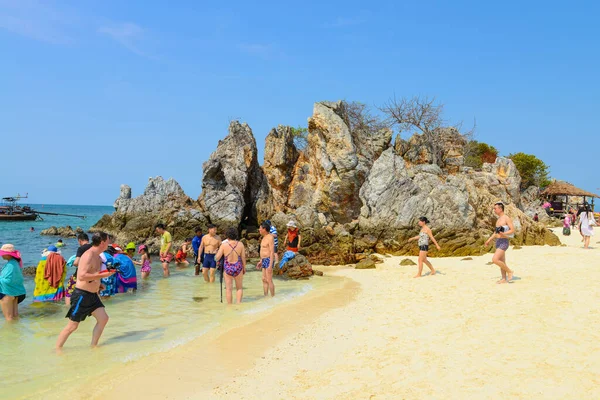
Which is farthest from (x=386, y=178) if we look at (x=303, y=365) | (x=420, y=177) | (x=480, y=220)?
(x=303, y=365)

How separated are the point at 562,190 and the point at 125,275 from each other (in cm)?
4405

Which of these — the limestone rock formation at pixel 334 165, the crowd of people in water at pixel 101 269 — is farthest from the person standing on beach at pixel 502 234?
the limestone rock formation at pixel 334 165

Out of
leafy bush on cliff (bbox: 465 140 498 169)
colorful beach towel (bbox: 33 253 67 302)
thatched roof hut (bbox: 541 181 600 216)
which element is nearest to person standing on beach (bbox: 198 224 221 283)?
colorful beach towel (bbox: 33 253 67 302)

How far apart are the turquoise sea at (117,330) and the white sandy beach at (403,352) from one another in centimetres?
51

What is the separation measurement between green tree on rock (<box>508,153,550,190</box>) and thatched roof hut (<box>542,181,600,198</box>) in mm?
1261

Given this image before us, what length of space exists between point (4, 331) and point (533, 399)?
8088mm

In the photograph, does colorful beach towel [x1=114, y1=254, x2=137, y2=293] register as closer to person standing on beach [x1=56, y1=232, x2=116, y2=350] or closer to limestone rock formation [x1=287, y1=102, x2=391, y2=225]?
person standing on beach [x1=56, y1=232, x2=116, y2=350]

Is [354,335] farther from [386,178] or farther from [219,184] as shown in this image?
[219,184]

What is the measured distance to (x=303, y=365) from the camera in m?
5.27

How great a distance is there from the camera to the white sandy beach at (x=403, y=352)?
440 centimetres

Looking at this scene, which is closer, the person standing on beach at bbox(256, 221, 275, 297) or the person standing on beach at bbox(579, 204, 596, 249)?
the person standing on beach at bbox(256, 221, 275, 297)

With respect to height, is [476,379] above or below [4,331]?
above

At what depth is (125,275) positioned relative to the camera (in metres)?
10.7

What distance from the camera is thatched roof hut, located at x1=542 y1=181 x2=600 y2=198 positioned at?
4125cm
